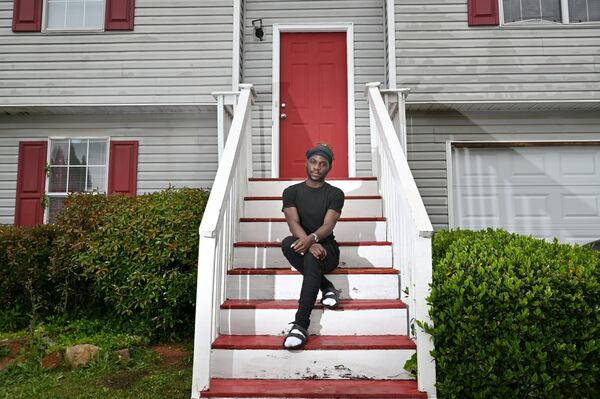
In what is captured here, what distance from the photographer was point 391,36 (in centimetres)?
608

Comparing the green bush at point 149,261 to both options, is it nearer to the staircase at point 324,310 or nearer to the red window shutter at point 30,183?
the staircase at point 324,310

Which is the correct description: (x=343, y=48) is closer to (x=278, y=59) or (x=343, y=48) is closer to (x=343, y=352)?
(x=278, y=59)

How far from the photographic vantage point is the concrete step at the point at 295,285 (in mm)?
3457

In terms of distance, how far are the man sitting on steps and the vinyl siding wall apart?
2.73 m

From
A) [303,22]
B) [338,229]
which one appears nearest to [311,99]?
[303,22]

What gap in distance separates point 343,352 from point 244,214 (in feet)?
6.59

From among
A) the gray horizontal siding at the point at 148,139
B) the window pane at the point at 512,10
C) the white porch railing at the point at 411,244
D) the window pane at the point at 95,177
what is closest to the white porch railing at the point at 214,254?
the white porch railing at the point at 411,244

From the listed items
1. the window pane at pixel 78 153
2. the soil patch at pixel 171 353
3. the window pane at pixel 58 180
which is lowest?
the soil patch at pixel 171 353

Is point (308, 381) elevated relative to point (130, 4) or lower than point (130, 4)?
lower

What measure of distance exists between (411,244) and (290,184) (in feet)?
6.91

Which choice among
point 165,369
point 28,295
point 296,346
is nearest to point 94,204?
point 28,295

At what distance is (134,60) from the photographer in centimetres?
633

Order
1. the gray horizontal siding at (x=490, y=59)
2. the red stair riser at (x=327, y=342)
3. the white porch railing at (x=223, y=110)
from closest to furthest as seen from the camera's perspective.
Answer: the red stair riser at (x=327, y=342), the white porch railing at (x=223, y=110), the gray horizontal siding at (x=490, y=59)

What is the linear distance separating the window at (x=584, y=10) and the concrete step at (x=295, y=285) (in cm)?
509
